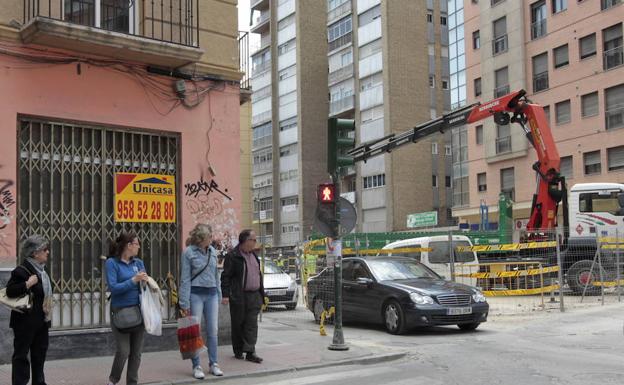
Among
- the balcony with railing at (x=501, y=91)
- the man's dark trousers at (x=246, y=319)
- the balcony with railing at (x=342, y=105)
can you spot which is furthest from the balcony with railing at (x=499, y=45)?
the man's dark trousers at (x=246, y=319)

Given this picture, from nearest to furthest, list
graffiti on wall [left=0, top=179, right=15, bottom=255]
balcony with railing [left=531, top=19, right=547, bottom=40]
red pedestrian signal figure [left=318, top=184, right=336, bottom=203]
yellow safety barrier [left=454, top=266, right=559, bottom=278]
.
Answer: graffiti on wall [left=0, top=179, right=15, bottom=255] < red pedestrian signal figure [left=318, top=184, right=336, bottom=203] < yellow safety barrier [left=454, top=266, right=559, bottom=278] < balcony with railing [left=531, top=19, right=547, bottom=40]

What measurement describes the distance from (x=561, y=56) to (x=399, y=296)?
29747 mm

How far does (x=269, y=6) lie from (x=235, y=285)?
6174 cm

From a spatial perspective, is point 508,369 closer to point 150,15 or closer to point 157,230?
point 157,230

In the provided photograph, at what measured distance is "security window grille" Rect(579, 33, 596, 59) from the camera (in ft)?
119

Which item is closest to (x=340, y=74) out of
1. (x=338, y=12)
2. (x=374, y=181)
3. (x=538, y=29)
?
(x=338, y=12)

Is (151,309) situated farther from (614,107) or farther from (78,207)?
(614,107)

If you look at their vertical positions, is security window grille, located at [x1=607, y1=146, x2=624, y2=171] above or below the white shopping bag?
above

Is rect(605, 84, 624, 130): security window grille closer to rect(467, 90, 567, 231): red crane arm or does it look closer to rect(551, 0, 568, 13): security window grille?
rect(551, 0, 568, 13): security window grille

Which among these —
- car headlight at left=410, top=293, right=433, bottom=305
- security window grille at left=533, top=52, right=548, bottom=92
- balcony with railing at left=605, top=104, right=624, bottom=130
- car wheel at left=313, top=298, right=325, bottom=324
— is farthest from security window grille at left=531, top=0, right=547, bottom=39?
car headlight at left=410, top=293, right=433, bottom=305

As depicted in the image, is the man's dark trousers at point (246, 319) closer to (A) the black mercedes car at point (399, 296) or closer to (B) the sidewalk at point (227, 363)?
(B) the sidewalk at point (227, 363)

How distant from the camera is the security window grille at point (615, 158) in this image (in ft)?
113

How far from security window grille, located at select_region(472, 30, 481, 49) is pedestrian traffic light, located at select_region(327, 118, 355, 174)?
36119mm

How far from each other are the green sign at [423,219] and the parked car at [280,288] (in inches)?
1231
